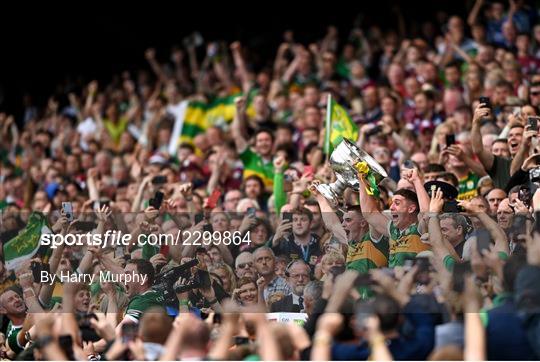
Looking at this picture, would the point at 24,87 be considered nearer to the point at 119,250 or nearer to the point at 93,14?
the point at 93,14

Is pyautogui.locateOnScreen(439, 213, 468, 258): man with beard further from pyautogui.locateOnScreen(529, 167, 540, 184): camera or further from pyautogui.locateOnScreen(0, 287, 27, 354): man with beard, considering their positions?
pyautogui.locateOnScreen(0, 287, 27, 354): man with beard

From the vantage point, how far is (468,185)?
41.7 ft

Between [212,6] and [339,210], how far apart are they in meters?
11.9

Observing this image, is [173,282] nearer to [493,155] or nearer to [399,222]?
[399,222]

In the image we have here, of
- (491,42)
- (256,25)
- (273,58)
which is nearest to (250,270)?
(491,42)

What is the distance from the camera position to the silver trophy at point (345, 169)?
11.6 meters

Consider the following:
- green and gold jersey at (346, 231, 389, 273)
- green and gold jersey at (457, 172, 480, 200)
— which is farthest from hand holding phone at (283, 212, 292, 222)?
green and gold jersey at (457, 172, 480, 200)

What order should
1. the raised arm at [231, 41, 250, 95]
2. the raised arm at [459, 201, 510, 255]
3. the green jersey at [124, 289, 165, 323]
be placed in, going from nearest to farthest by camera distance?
the raised arm at [459, 201, 510, 255]
the green jersey at [124, 289, 165, 323]
the raised arm at [231, 41, 250, 95]

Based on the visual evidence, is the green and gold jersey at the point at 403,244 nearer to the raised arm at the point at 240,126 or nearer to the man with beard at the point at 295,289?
the man with beard at the point at 295,289

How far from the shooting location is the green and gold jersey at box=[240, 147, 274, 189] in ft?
48.5

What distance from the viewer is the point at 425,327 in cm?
916

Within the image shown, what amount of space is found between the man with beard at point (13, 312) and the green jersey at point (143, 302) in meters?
1.07

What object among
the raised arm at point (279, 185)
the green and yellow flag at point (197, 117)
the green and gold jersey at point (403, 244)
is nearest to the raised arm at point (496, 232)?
the green and gold jersey at point (403, 244)

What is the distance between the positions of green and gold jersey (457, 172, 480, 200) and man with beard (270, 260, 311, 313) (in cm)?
202
